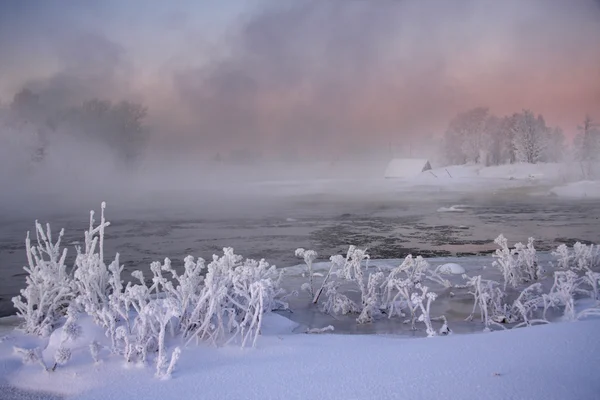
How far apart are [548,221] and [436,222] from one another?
3.73 m

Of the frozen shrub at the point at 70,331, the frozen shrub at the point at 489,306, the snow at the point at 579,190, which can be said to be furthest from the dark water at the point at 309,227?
the frozen shrub at the point at 489,306

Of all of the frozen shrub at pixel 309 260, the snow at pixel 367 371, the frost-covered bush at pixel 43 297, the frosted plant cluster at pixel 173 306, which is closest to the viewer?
the snow at pixel 367 371

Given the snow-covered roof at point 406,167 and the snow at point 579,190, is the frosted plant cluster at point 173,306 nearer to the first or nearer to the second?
the snow at point 579,190

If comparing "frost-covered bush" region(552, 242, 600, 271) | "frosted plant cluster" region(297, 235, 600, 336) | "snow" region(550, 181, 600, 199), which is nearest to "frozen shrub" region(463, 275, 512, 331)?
"frosted plant cluster" region(297, 235, 600, 336)

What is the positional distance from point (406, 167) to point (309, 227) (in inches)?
909

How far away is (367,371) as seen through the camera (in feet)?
8.83

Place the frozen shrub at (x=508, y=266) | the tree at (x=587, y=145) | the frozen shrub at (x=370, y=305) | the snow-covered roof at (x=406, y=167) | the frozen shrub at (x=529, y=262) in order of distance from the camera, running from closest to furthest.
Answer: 1. the frozen shrub at (x=370, y=305)
2. the frozen shrub at (x=508, y=266)
3. the frozen shrub at (x=529, y=262)
4. the tree at (x=587, y=145)
5. the snow-covered roof at (x=406, y=167)

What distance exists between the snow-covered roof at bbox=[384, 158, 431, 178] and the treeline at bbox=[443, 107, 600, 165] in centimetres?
176

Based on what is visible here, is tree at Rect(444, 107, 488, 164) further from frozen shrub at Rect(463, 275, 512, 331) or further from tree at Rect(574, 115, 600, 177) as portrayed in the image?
frozen shrub at Rect(463, 275, 512, 331)

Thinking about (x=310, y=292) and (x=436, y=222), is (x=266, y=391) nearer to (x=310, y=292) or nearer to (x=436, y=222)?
(x=310, y=292)

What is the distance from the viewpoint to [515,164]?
107 feet

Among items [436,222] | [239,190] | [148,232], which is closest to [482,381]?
[148,232]

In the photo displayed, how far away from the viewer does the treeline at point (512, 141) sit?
30.3m

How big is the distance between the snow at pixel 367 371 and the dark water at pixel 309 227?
383 cm
